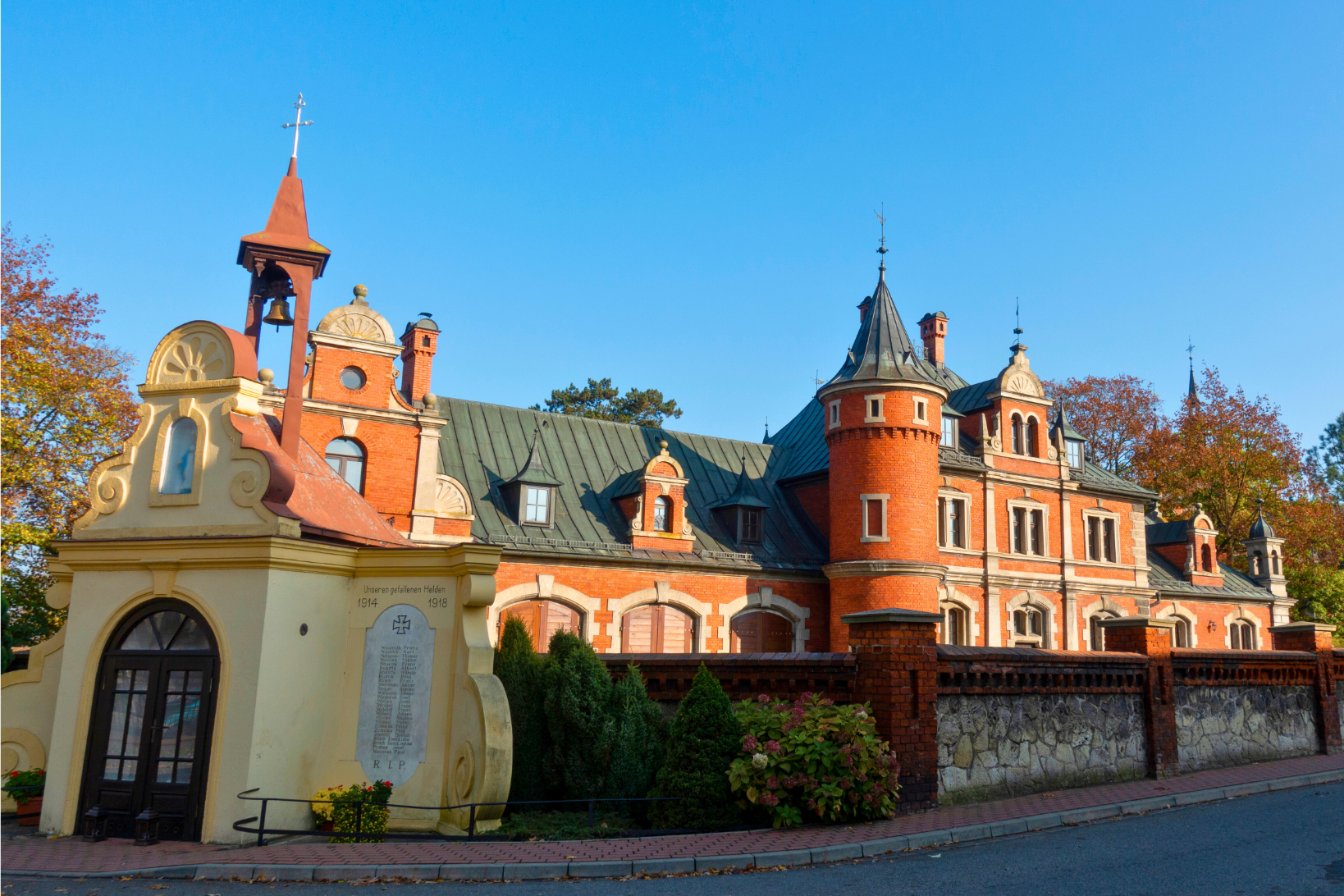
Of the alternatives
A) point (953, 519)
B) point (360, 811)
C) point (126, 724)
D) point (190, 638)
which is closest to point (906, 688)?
point (360, 811)

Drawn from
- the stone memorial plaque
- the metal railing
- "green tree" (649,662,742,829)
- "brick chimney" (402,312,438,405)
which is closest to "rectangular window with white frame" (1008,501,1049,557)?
"brick chimney" (402,312,438,405)

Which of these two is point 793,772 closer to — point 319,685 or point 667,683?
point 667,683

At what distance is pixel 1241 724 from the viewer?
Answer: 1644cm

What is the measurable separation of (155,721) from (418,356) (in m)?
14.9

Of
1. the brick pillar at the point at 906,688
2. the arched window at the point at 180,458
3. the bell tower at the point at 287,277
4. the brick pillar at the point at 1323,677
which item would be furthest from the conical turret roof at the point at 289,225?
the brick pillar at the point at 1323,677

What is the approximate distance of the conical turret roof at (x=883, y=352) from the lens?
26328 mm

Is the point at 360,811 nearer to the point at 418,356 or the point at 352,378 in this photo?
the point at 352,378

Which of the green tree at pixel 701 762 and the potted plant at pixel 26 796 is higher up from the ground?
the green tree at pixel 701 762

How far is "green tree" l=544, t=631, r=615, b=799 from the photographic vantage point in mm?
11641

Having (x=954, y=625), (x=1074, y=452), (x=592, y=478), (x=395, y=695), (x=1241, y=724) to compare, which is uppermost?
(x=1074, y=452)

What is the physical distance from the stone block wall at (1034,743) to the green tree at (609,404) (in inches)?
1464

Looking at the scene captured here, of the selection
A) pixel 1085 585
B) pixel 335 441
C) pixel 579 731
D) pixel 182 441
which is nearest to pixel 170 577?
pixel 182 441

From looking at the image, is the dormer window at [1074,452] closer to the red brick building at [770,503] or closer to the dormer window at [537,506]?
the red brick building at [770,503]

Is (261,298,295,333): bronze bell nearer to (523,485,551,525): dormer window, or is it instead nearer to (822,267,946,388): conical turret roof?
(523,485,551,525): dormer window
